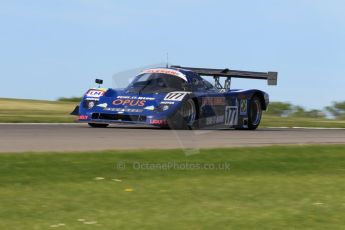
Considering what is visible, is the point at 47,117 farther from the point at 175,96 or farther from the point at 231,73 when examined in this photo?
the point at 175,96

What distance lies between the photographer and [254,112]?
697 inches

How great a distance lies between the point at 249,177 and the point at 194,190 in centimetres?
135

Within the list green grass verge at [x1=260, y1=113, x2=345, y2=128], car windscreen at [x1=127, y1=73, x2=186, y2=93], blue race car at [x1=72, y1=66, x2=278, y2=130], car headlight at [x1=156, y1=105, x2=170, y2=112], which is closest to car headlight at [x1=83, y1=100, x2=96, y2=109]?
blue race car at [x1=72, y1=66, x2=278, y2=130]

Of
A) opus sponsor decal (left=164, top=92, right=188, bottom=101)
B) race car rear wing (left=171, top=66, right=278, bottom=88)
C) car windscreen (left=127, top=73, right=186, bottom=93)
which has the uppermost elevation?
race car rear wing (left=171, top=66, right=278, bottom=88)

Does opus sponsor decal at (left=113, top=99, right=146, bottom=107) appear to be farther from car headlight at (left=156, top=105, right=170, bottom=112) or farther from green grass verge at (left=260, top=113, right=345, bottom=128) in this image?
green grass verge at (left=260, top=113, right=345, bottom=128)

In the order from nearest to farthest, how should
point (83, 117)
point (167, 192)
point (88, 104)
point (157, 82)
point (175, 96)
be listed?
point (167, 192) < point (175, 96) < point (83, 117) < point (88, 104) < point (157, 82)

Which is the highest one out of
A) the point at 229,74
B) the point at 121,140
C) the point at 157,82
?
the point at 229,74

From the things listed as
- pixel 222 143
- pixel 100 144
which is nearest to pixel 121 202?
pixel 100 144

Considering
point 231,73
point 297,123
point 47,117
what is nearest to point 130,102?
point 231,73

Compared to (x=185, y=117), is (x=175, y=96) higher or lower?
higher

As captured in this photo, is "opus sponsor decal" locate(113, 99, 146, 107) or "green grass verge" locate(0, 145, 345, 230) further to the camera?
"opus sponsor decal" locate(113, 99, 146, 107)

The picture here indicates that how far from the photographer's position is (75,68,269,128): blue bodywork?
14.4m

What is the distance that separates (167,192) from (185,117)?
8.02 meters

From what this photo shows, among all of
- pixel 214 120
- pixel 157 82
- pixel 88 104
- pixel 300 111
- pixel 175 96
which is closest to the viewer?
pixel 175 96
